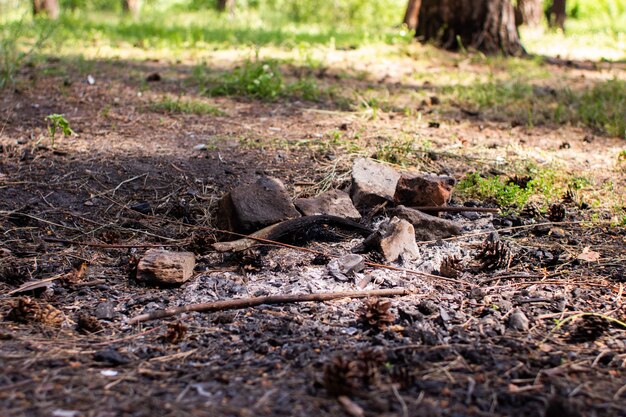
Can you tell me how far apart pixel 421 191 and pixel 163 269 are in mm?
1466

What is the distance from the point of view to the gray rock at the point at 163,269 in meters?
2.72

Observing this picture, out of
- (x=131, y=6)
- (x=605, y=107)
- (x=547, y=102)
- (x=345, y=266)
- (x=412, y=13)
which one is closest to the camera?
(x=345, y=266)

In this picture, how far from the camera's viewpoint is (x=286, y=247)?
121 inches

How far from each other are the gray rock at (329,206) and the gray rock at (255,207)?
0.09m

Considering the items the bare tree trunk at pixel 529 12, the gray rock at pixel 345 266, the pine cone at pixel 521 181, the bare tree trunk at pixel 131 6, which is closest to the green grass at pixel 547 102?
the pine cone at pixel 521 181

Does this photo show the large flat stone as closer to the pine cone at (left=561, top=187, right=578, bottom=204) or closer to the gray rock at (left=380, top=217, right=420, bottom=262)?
the gray rock at (left=380, top=217, right=420, bottom=262)

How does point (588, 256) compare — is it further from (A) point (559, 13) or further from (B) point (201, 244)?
(A) point (559, 13)

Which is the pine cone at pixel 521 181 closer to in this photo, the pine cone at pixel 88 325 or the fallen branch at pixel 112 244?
the fallen branch at pixel 112 244

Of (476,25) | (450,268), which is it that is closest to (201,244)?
(450,268)

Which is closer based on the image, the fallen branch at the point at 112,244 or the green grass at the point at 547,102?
the fallen branch at the point at 112,244

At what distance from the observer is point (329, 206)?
130 inches

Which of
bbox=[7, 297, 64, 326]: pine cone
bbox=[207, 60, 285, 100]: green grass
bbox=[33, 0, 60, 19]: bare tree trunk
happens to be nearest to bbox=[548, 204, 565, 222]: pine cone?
bbox=[7, 297, 64, 326]: pine cone

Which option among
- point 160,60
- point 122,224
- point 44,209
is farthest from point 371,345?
point 160,60

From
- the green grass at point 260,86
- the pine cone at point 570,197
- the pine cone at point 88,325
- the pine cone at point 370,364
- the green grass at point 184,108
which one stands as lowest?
the pine cone at point 88,325
